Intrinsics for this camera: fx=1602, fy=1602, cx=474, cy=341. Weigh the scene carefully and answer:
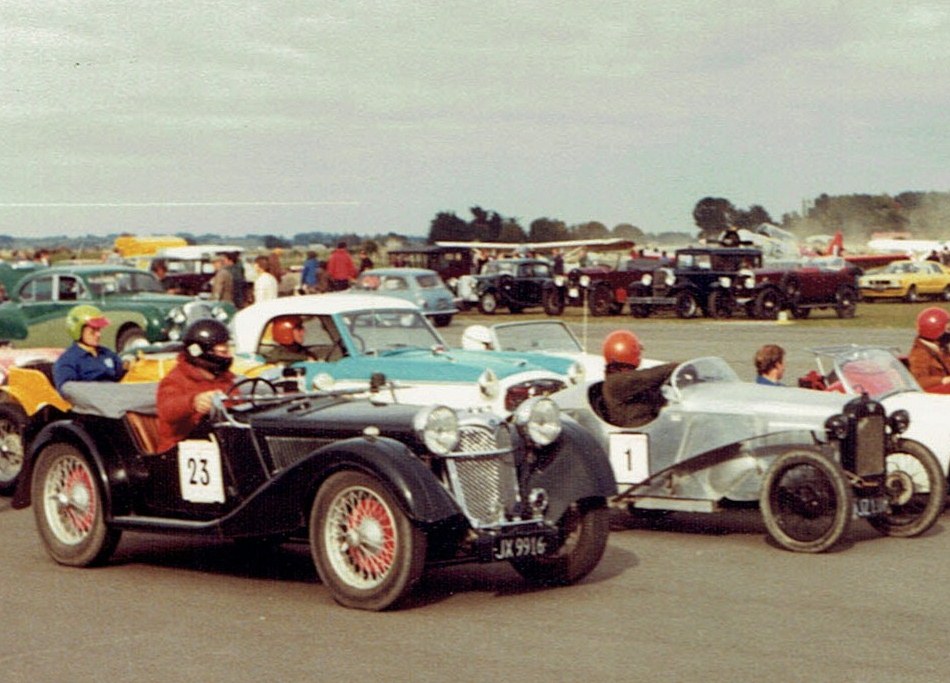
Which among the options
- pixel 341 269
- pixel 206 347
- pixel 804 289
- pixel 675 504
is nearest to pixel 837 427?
pixel 675 504

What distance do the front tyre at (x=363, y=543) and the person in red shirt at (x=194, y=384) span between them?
3.82ft

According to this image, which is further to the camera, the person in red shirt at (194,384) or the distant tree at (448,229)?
the distant tree at (448,229)

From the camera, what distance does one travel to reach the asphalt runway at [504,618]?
6.35 m

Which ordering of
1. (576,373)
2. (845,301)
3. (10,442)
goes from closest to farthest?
1. (10,442)
2. (576,373)
3. (845,301)

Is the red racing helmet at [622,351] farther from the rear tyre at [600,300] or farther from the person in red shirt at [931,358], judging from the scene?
the rear tyre at [600,300]

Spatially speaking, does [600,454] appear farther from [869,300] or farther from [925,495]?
[869,300]

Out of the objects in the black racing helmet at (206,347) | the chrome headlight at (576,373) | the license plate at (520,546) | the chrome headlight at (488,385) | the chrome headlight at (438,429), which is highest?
the black racing helmet at (206,347)

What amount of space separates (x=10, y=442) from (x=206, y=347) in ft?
14.8

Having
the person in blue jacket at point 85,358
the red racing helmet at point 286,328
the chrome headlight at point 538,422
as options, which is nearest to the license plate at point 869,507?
the chrome headlight at point 538,422

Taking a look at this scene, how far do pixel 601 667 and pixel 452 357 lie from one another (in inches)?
322

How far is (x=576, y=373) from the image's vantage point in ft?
48.1

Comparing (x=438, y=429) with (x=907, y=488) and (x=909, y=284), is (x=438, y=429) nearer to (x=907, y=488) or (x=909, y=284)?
(x=907, y=488)

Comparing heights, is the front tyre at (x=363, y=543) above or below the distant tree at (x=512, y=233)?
below

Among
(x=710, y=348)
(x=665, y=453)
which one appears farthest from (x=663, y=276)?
(x=665, y=453)
